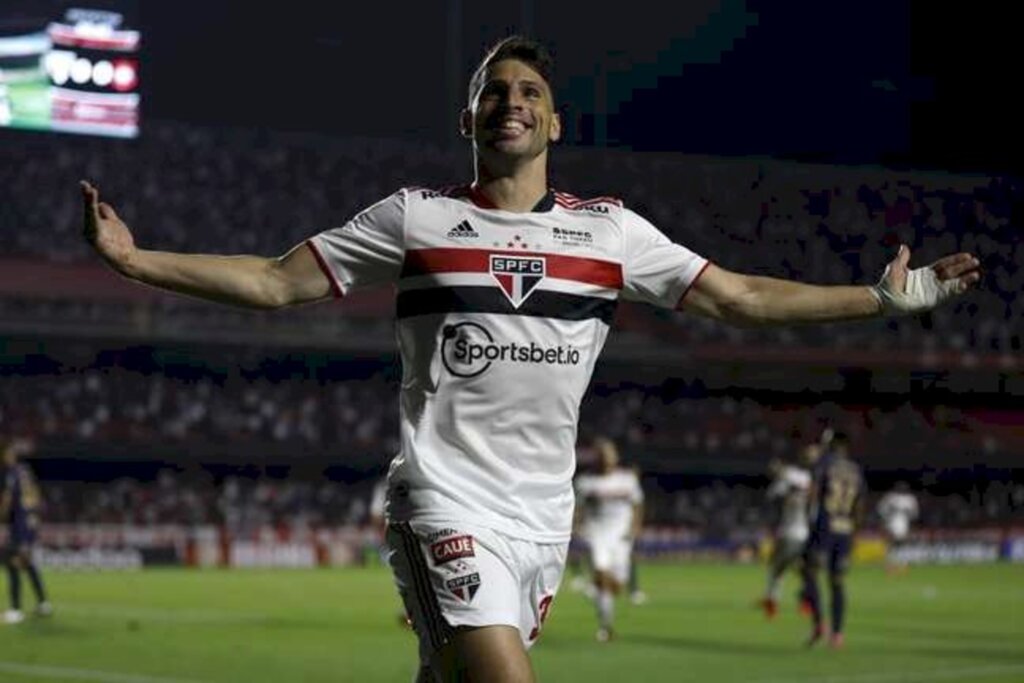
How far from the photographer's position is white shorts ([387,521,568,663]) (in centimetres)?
555

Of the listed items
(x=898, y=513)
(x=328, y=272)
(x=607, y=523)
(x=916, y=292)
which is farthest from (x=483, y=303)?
(x=898, y=513)

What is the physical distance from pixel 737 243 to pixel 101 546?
79.6 feet

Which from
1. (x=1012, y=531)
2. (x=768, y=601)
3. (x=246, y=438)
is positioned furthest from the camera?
(x=1012, y=531)

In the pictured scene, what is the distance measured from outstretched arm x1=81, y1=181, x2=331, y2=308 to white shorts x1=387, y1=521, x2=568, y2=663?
30.6 inches

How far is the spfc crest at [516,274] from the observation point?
575 centimetres

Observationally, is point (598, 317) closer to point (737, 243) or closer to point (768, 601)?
point (768, 601)

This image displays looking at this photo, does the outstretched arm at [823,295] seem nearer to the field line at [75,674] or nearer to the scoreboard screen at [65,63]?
the field line at [75,674]

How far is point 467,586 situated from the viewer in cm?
555

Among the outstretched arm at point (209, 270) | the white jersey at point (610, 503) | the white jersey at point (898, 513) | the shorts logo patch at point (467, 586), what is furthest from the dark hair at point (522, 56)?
the white jersey at point (898, 513)

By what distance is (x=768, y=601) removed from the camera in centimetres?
2495

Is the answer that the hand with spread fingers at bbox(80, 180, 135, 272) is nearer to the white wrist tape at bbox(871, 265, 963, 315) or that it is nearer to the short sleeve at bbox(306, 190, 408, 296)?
the short sleeve at bbox(306, 190, 408, 296)

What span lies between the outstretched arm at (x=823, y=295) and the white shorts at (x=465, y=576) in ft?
3.08

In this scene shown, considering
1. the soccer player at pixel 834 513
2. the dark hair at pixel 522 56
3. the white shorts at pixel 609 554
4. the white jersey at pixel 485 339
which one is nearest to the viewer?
the white jersey at pixel 485 339

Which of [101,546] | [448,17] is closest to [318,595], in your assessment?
[101,546]
